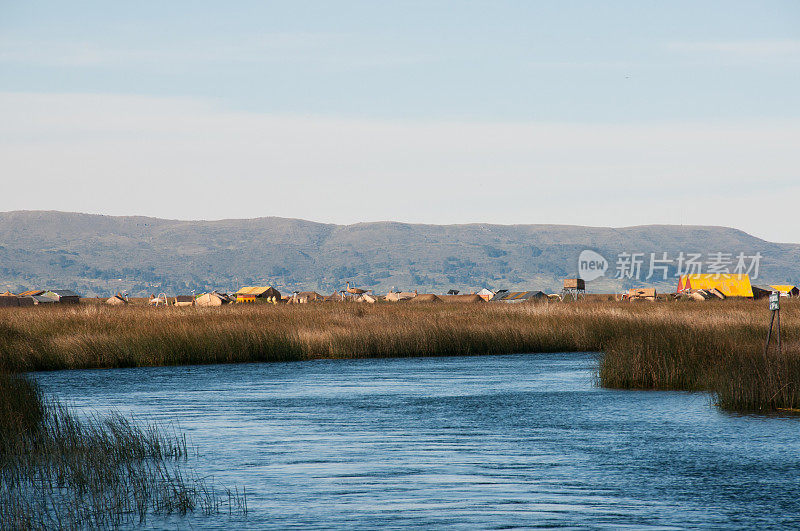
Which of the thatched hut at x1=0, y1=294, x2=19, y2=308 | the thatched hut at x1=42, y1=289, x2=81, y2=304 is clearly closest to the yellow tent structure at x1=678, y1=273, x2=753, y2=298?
the thatched hut at x1=42, y1=289, x2=81, y2=304

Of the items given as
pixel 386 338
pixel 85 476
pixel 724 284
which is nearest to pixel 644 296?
pixel 724 284

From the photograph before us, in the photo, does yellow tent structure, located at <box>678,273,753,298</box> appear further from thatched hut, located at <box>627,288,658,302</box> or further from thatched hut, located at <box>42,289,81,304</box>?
thatched hut, located at <box>42,289,81,304</box>

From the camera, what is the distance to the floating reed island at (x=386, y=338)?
2364 cm

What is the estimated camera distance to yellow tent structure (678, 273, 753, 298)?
9556cm

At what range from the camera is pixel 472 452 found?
1511 cm

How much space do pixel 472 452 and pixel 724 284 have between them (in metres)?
89.7

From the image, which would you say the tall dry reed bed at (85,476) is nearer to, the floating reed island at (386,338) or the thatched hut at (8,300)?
the floating reed island at (386,338)

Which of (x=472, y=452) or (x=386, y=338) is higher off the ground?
(x=386, y=338)

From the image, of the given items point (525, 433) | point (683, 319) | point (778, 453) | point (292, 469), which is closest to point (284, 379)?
point (525, 433)

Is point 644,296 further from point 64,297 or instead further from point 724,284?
point 64,297

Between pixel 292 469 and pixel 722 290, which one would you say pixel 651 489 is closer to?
pixel 292 469

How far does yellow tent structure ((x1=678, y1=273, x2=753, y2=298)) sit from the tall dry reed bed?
86.1 m

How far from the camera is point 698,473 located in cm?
1338

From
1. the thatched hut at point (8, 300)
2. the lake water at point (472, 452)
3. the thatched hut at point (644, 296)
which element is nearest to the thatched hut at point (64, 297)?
the thatched hut at point (8, 300)
